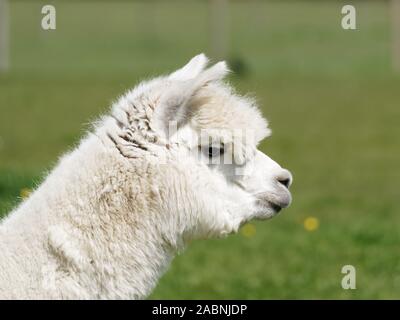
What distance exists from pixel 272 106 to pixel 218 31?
28.7ft

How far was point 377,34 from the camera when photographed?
30891mm

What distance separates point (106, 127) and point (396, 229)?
20.6ft

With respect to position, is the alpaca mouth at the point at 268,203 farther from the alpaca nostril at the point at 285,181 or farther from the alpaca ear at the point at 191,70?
the alpaca ear at the point at 191,70

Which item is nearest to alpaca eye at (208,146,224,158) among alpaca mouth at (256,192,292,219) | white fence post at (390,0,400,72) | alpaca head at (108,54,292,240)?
alpaca head at (108,54,292,240)

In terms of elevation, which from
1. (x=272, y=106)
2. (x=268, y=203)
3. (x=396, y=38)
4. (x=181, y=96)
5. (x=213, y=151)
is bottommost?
(x=272, y=106)

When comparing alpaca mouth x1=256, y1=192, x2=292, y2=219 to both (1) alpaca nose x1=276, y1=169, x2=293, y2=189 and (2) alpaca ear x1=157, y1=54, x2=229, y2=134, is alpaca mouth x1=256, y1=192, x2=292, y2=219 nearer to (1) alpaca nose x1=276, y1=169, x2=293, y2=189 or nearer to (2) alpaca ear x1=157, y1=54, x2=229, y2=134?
(1) alpaca nose x1=276, y1=169, x2=293, y2=189

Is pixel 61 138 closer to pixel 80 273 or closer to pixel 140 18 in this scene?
pixel 80 273

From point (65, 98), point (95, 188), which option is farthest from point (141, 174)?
point (65, 98)

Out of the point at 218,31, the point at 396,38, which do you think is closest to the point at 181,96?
the point at 396,38

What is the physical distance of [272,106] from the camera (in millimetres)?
21047

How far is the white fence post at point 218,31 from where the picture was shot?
2841cm

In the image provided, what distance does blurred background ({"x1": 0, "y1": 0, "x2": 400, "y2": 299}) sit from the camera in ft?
26.9

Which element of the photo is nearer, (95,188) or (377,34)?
(95,188)

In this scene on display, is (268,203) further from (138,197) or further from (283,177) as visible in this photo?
(138,197)
